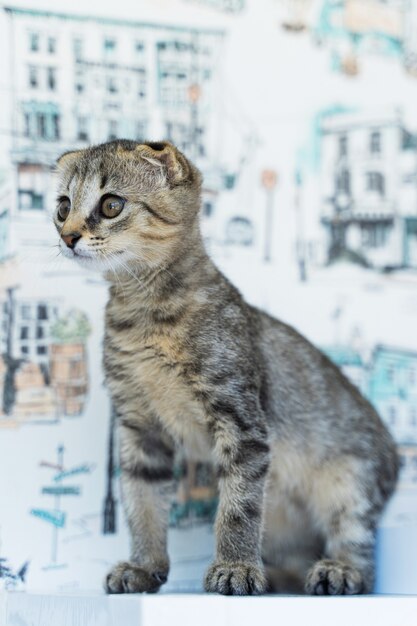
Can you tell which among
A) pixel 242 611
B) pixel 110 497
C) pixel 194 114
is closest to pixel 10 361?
pixel 110 497

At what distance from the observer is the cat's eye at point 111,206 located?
71.1 inches

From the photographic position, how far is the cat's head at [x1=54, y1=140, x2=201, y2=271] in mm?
1780

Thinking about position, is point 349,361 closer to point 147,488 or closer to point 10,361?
point 147,488

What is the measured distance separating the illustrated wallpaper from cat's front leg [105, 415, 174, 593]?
0.27m

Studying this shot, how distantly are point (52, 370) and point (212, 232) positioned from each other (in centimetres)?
57

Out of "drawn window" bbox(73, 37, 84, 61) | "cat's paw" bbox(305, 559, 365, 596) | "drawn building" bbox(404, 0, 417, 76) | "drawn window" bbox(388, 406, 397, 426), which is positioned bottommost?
"cat's paw" bbox(305, 559, 365, 596)

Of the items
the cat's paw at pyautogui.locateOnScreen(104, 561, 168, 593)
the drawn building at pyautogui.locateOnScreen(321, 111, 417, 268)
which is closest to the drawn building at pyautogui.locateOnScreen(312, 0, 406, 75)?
the drawn building at pyautogui.locateOnScreen(321, 111, 417, 268)

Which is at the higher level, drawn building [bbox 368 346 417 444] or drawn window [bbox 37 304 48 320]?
drawn window [bbox 37 304 48 320]

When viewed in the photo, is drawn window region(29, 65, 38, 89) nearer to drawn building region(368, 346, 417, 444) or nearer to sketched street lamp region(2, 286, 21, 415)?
sketched street lamp region(2, 286, 21, 415)

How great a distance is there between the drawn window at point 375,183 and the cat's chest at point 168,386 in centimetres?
99

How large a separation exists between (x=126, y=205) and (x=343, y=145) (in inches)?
38.4

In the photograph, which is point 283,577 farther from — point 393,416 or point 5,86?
point 5,86

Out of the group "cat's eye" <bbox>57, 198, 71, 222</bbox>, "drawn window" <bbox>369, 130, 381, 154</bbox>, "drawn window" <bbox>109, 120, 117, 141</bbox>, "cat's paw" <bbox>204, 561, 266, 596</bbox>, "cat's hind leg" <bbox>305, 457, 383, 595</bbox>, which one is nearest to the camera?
"cat's paw" <bbox>204, 561, 266, 596</bbox>

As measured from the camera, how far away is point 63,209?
6.27ft
